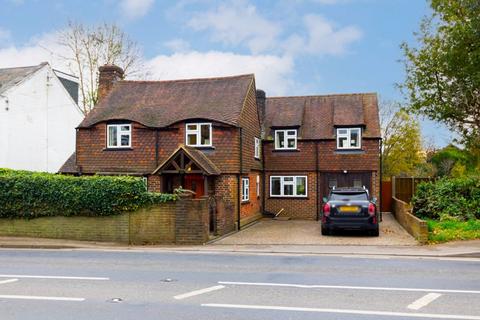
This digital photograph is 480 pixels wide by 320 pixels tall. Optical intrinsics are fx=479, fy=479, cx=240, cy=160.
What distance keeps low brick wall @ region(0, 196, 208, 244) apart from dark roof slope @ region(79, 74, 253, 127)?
5.71 metres

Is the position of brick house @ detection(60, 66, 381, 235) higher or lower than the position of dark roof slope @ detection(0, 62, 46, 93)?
lower

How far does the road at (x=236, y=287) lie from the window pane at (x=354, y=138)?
12.6 meters

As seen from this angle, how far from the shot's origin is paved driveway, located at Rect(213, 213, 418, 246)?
1582 cm

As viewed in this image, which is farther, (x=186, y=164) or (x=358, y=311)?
(x=186, y=164)

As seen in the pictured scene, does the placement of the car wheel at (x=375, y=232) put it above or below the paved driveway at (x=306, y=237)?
above

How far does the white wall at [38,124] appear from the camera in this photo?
2794cm

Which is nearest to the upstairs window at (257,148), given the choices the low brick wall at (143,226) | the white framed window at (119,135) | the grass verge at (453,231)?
the white framed window at (119,135)

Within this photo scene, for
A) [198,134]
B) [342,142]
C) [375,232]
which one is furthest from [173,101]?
[375,232]

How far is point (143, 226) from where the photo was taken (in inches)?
634

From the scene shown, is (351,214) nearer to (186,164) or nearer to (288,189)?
(186,164)

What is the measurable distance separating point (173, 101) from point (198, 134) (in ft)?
9.31

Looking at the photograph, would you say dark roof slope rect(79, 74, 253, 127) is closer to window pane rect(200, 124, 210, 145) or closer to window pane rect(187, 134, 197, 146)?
window pane rect(200, 124, 210, 145)

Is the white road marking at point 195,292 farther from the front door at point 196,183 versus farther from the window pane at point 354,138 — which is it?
the window pane at point 354,138

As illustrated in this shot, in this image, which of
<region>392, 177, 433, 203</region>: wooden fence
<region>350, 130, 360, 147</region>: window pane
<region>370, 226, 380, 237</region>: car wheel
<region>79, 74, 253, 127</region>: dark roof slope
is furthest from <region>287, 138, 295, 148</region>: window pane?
<region>370, 226, 380, 237</region>: car wheel
